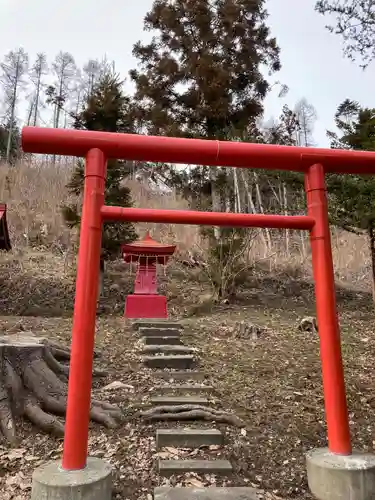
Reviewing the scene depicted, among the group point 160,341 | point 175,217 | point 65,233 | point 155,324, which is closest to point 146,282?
point 155,324

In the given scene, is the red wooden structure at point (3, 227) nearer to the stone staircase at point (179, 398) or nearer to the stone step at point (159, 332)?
the stone staircase at point (179, 398)

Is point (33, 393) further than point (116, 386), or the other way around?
point (116, 386)

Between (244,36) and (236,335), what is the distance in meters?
10.3

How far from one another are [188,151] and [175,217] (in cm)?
50

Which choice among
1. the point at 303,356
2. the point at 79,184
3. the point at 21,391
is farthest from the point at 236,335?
the point at 79,184

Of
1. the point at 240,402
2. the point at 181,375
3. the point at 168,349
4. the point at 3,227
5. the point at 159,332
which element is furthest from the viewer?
the point at 3,227

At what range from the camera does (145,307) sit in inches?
372

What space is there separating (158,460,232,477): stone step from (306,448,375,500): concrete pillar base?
25.3 inches

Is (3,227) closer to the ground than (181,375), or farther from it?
farther from it

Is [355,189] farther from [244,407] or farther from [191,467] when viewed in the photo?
[191,467]

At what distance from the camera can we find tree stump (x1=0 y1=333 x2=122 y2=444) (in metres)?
3.49

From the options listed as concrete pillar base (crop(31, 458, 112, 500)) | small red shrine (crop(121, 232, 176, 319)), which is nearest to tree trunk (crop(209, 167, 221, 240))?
small red shrine (crop(121, 232, 176, 319))

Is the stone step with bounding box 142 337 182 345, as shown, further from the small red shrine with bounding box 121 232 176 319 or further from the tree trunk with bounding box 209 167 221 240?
the tree trunk with bounding box 209 167 221 240

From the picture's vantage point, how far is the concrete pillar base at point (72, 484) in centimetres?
238
